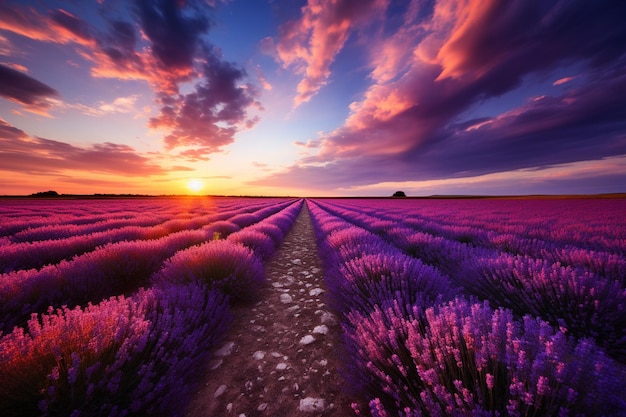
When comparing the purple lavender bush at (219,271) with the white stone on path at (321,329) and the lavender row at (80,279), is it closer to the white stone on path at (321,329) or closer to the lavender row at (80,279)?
the lavender row at (80,279)

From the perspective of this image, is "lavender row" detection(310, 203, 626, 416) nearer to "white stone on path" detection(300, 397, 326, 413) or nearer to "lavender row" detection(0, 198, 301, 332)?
"white stone on path" detection(300, 397, 326, 413)

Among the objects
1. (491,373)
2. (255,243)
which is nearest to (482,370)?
(491,373)

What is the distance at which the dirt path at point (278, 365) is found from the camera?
1679mm

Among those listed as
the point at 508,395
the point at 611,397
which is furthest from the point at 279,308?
the point at 611,397

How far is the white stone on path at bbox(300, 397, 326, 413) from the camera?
1.63 meters

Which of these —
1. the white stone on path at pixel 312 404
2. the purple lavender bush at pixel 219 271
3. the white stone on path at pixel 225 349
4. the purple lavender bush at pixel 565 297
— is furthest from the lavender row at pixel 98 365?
the purple lavender bush at pixel 565 297

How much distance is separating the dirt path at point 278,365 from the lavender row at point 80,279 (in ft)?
6.27

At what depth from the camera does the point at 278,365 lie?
211 cm

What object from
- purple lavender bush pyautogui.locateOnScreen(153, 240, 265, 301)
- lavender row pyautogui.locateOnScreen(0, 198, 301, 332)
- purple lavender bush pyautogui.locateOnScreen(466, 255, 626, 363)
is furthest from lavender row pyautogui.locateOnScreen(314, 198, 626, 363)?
lavender row pyautogui.locateOnScreen(0, 198, 301, 332)

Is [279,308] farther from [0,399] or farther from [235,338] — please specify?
[0,399]

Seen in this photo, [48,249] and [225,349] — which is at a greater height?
[48,249]

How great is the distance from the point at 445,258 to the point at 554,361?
3.61m

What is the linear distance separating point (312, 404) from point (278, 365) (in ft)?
1.77

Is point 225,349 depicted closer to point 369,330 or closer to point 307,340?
point 307,340
